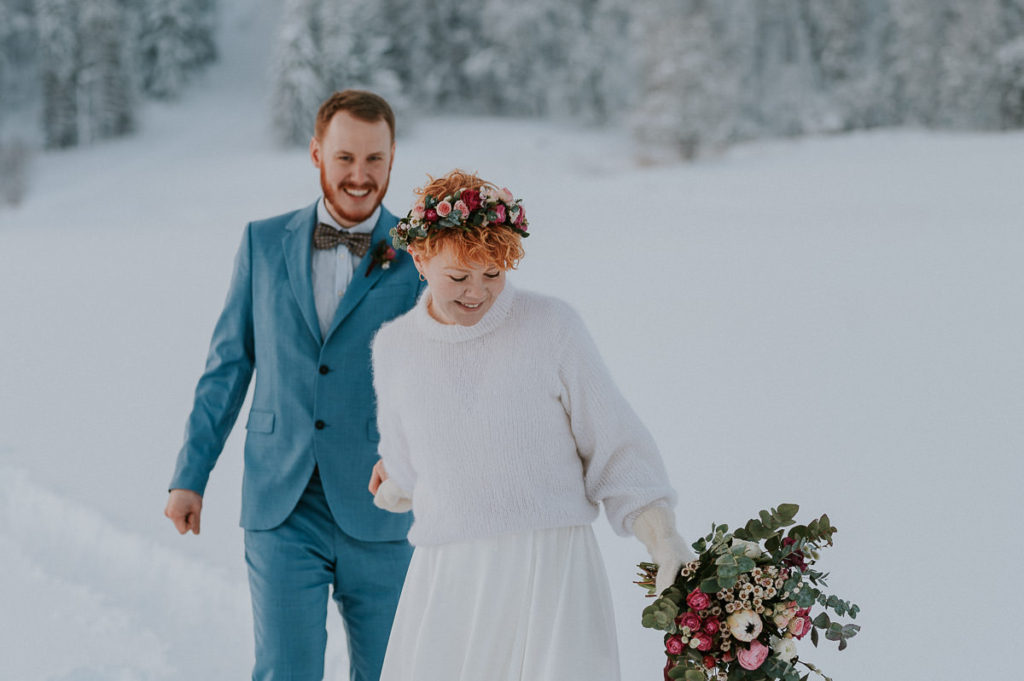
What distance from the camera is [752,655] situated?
1787 mm

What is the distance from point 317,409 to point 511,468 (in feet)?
2.27

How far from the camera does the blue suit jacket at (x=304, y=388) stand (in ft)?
7.85

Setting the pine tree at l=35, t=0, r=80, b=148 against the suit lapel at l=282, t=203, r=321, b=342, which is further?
the pine tree at l=35, t=0, r=80, b=148

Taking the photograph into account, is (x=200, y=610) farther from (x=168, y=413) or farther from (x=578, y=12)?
(x=578, y=12)

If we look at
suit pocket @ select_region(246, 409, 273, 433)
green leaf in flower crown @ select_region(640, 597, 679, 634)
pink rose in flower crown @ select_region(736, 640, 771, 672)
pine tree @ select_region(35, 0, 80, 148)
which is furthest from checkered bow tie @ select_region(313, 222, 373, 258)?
pine tree @ select_region(35, 0, 80, 148)

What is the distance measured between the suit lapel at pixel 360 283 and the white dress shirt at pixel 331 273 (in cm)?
3

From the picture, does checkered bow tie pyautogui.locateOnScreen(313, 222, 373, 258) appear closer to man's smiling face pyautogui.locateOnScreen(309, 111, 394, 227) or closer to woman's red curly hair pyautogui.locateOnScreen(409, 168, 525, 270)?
man's smiling face pyautogui.locateOnScreen(309, 111, 394, 227)

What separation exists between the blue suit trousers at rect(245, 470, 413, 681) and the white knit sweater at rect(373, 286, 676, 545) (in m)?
0.54

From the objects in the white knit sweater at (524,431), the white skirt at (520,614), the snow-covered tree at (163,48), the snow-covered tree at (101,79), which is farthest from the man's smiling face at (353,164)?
the snow-covered tree at (163,48)

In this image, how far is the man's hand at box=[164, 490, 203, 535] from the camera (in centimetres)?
245

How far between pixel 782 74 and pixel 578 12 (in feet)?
15.5

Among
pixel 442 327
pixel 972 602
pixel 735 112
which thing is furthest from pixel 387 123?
pixel 735 112

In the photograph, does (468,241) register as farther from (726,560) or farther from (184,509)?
(184,509)

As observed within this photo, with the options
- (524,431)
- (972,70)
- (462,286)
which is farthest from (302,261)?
(972,70)
